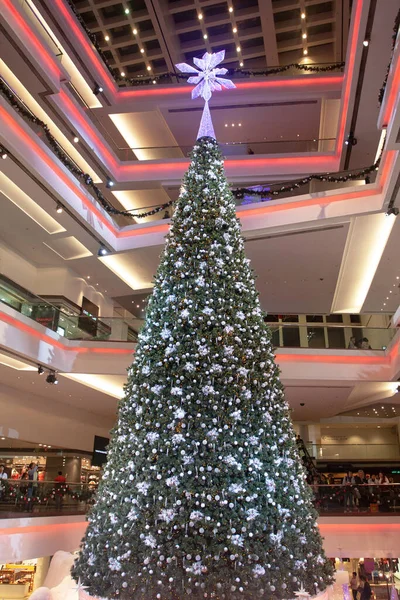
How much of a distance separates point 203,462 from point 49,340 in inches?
306

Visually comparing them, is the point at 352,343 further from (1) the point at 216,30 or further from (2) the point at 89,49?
(1) the point at 216,30

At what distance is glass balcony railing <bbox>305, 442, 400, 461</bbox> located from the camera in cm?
1703

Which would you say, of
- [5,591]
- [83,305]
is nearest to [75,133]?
[83,305]

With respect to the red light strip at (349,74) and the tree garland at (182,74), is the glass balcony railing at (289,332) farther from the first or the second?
the tree garland at (182,74)

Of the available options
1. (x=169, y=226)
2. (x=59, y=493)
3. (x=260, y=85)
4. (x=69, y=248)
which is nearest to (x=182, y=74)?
(x=260, y=85)

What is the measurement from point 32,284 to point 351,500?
10.4 metres

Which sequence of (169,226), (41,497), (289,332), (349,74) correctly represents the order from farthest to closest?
(349,74)
(169,226)
(289,332)
(41,497)

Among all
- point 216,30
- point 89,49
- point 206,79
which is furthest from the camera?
point 216,30

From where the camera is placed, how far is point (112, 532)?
11.5 feet

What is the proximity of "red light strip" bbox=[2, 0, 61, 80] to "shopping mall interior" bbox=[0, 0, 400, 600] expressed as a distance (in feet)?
0.13

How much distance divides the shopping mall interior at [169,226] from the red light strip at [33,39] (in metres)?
0.04

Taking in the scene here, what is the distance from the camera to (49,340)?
1048cm

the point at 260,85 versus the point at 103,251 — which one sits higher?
the point at 260,85

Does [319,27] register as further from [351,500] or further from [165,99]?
[351,500]
